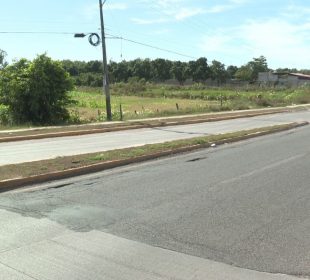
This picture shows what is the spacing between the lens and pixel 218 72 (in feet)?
503

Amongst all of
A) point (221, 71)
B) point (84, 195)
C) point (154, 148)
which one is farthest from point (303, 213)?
point (221, 71)

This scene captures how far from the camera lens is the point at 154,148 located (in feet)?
48.4

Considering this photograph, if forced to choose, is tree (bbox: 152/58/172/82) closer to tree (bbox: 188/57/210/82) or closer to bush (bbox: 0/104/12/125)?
tree (bbox: 188/57/210/82)

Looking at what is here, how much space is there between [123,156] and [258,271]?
8070mm

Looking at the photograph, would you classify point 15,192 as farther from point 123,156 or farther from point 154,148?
point 154,148

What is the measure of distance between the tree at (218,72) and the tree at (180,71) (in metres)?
8.34

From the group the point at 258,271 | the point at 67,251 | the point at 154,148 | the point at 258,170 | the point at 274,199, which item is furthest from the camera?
the point at 154,148

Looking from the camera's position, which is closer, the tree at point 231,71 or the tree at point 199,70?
the tree at point 199,70

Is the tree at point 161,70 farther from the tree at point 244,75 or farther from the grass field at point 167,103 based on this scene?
the grass field at point 167,103

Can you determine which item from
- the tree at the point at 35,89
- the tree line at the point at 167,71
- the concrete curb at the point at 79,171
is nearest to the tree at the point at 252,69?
the tree line at the point at 167,71

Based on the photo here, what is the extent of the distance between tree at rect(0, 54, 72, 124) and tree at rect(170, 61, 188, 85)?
417 ft

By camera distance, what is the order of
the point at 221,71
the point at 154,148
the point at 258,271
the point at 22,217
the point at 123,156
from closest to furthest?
the point at 258,271 < the point at 22,217 < the point at 123,156 < the point at 154,148 < the point at 221,71

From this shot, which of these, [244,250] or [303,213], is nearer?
[244,250]

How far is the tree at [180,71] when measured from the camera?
15600cm
